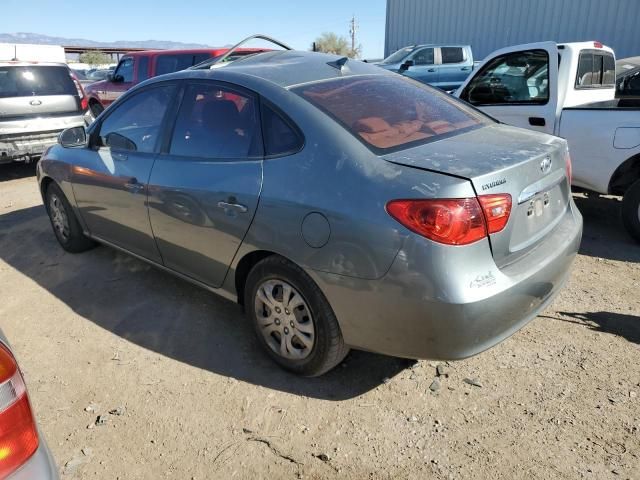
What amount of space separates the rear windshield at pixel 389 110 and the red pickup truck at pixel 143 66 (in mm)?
6164

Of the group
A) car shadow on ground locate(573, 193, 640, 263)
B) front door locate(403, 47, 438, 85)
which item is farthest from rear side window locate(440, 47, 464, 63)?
car shadow on ground locate(573, 193, 640, 263)

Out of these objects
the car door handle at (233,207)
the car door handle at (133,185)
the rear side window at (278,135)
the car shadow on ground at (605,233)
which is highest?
the rear side window at (278,135)

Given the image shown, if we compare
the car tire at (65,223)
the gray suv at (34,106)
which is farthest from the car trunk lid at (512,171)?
the gray suv at (34,106)

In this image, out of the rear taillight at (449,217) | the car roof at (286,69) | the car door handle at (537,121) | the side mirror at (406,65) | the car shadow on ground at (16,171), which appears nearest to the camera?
the rear taillight at (449,217)

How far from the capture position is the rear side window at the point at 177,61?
9.01 metres

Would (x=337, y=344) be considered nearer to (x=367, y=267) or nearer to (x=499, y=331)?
(x=367, y=267)

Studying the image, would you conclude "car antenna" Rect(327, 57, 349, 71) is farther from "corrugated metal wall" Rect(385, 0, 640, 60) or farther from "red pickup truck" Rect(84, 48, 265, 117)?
"corrugated metal wall" Rect(385, 0, 640, 60)

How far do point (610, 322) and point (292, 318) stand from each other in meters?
2.12

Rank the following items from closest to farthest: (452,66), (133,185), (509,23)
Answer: (133,185), (452,66), (509,23)

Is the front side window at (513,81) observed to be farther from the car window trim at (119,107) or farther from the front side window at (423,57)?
the front side window at (423,57)

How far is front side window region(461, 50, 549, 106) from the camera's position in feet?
16.2

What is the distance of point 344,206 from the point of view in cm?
220

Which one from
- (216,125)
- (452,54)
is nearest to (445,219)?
(216,125)

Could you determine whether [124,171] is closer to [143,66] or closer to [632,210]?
[632,210]
